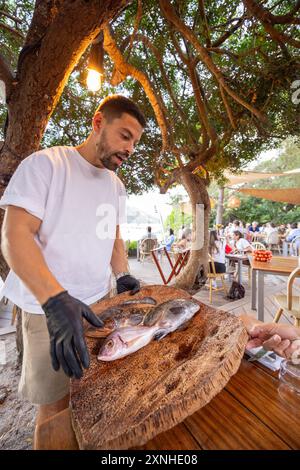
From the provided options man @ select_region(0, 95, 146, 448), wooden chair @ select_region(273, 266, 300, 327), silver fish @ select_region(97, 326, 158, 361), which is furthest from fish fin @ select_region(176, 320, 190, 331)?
wooden chair @ select_region(273, 266, 300, 327)

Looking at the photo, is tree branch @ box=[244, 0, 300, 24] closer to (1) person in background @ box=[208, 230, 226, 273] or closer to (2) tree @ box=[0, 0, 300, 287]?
(2) tree @ box=[0, 0, 300, 287]

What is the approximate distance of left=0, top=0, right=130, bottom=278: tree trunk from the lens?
1.76 meters

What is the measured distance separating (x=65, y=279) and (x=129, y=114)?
1162 millimetres

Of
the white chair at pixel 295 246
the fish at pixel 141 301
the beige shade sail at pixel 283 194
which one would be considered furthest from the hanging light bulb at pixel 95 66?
the white chair at pixel 295 246

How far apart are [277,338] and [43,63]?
108 inches

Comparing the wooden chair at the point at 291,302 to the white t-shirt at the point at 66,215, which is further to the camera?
the wooden chair at the point at 291,302

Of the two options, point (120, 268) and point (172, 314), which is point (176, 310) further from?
point (120, 268)

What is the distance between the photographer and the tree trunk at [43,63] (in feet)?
5.78

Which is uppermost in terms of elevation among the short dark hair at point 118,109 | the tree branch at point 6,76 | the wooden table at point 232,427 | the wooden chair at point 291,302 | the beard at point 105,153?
the tree branch at point 6,76

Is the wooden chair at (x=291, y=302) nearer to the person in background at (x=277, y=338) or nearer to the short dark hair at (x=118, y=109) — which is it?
the person in background at (x=277, y=338)

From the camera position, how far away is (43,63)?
1.91 metres

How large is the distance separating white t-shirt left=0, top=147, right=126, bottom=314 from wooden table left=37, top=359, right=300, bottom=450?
2.43 ft

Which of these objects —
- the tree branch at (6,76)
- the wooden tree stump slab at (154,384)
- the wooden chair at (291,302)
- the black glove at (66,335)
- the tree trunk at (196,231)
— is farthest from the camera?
the tree trunk at (196,231)

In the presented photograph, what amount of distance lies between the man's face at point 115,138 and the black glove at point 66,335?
946 millimetres
